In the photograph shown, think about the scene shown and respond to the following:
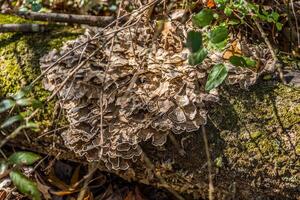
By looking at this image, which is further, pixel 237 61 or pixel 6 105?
pixel 237 61

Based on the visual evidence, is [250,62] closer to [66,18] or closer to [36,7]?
[66,18]

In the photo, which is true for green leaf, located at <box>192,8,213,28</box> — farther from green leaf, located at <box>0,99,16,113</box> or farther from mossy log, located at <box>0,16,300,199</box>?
green leaf, located at <box>0,99,16,113</box>

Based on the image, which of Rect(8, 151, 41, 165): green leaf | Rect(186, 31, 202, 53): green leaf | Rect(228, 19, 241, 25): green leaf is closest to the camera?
Rect(8, 151, 41, 165): green leaf

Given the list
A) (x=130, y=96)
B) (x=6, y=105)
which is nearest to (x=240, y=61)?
(x=130, y=96)

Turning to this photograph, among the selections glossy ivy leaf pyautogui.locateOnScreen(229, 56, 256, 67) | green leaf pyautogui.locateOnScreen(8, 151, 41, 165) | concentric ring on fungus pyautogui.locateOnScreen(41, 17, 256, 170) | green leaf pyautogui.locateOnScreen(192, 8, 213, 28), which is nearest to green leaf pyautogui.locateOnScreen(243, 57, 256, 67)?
glossy ivy leaf pyautogui.locateOnScreen(229, 56, 256, 67)

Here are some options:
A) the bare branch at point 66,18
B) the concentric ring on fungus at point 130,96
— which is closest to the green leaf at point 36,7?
the bare branch at point 66,18

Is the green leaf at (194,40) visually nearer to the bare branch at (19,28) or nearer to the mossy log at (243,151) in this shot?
the mossy log at (243,151)
